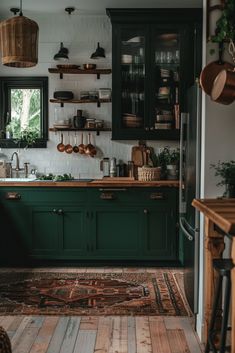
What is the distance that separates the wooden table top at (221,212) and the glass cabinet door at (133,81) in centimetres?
260

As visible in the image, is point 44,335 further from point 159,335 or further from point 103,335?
point 159,335

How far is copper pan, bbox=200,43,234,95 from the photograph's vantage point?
10.0 feet

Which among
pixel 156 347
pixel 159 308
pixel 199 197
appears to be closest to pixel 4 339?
pixel 156 347

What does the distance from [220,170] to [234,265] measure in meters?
1.02

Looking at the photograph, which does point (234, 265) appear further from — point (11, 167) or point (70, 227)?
point (11, 167)

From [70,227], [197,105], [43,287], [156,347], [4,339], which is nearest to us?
[4,339]

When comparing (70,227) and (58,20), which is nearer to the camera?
(70,227)

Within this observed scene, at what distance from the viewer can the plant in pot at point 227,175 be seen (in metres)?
2.99

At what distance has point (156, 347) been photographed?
10.2 ft

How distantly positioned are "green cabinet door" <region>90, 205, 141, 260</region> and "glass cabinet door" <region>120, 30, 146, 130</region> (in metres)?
0.98

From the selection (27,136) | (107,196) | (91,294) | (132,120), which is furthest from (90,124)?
(91,294)

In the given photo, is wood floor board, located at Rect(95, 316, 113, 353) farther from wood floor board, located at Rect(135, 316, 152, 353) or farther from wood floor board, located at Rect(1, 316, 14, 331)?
wood floor board, located at Rect(1, 316, 14, 331)

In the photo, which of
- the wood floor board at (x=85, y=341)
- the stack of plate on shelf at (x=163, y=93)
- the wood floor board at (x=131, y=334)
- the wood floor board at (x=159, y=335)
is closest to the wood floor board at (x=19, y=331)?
the wood floor board at (x=85, y=341)

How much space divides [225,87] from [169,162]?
269 cm
